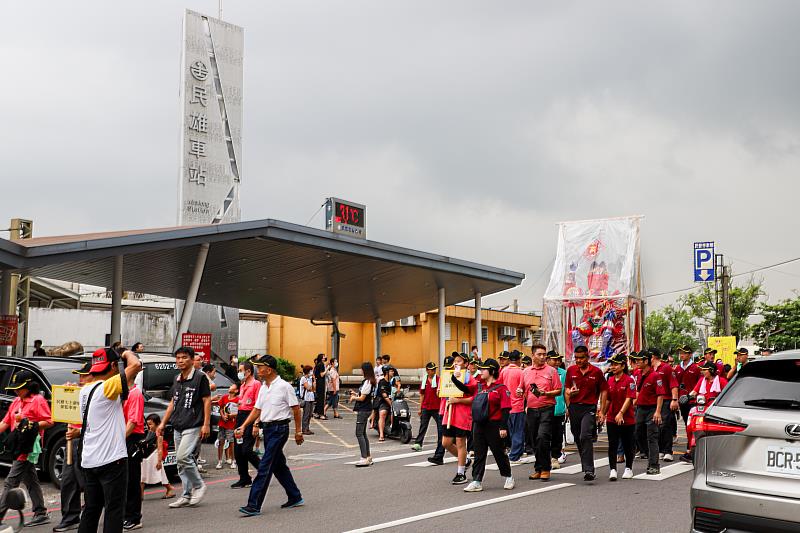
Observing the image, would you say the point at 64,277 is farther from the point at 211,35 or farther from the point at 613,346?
the point at 613,346

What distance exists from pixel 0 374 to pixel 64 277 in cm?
1287

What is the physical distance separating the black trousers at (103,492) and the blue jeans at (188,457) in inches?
109

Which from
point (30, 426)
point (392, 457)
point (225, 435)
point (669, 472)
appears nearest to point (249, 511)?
point (30, 426)

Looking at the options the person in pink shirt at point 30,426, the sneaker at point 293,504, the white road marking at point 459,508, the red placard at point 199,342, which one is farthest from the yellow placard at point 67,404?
the red placard at point 199,342

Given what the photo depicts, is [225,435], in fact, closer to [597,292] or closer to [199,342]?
[597,292]

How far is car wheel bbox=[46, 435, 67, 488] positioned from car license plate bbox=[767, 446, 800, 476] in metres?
9.24

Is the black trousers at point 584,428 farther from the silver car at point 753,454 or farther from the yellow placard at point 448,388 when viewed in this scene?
the silver car at point 753,454

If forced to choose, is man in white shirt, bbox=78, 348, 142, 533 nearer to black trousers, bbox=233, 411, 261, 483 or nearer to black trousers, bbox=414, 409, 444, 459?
black trousers, bbox=233, 411, 261, 483

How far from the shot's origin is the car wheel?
1092 cm

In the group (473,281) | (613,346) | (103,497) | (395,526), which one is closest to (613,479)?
(395,526)

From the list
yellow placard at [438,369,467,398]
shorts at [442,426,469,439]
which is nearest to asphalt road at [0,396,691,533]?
shorts at [442,426,469,439]

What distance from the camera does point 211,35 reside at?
30594 mm

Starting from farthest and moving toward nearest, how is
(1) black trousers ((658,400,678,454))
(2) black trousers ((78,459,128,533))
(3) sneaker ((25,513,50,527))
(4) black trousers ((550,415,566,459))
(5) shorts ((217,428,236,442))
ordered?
1. (1) black trousers ((658,400,678,454))
2. (5) shorts ((217,428,236,442))
3. (4) black trousers ((550,415,566,459))
4. (3) sneaker ((25,513,50,527))
5. (2) black trousers ((78,459,128,533))

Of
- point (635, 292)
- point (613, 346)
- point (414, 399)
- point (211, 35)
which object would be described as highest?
point (211, 35)
